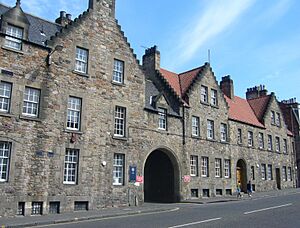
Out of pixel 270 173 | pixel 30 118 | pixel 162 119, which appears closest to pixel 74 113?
pixel 30 118

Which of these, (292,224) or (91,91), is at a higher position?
(91,91)

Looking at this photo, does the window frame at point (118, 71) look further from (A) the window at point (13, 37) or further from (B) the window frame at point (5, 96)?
(B) the window frame at point (5, 96)

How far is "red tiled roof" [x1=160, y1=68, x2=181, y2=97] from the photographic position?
1189 inches

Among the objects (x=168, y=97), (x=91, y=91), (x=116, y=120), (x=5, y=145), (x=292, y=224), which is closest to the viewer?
(x=292, y=224)

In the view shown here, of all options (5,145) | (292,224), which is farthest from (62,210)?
(292,224)

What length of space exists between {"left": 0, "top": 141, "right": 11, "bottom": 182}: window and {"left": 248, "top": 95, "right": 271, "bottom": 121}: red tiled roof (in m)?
30.9

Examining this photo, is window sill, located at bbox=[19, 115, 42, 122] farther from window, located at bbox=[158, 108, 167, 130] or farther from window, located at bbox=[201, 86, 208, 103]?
window, located at bbox=[201, 86, 208, 103]

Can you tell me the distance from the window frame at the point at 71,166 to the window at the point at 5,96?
422 cm

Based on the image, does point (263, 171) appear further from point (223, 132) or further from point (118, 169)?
point (118, 169)

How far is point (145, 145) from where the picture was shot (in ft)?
77.2

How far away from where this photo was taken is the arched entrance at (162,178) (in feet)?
86.3

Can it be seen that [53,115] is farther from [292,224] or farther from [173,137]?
[292,224]

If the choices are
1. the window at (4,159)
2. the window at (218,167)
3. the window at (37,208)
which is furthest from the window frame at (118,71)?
the window at (218,167)

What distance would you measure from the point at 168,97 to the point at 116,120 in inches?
298
